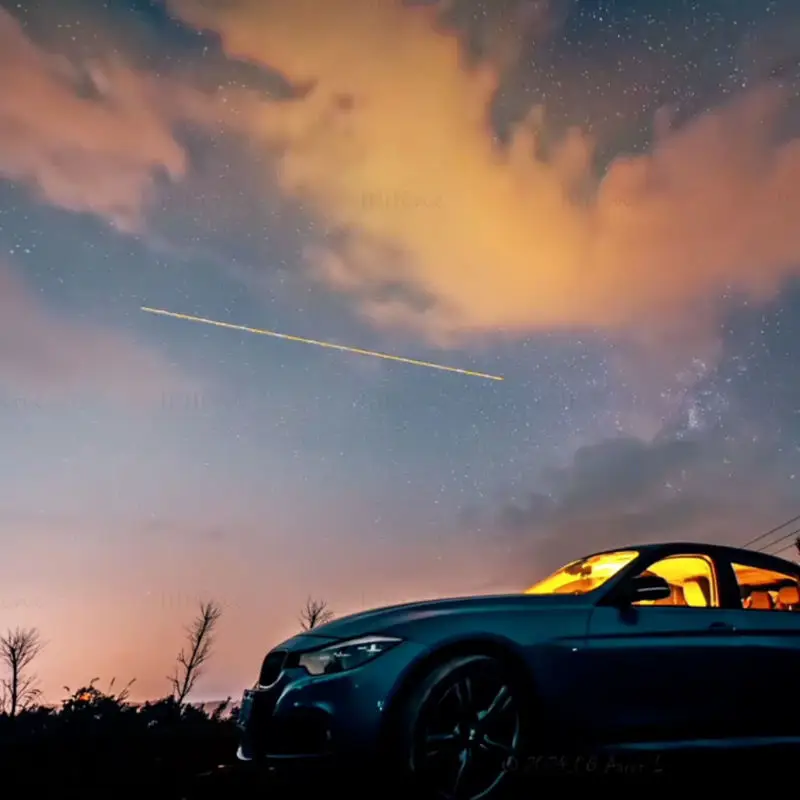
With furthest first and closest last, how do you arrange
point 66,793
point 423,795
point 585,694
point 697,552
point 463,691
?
1. point 697,552
2. point 66,793
3. point 585,694
4. point 463,691
5. point 423,795

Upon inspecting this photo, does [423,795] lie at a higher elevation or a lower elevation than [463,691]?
lower

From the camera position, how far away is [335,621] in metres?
4.77

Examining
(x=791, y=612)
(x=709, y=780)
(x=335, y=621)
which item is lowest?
(x=709, y=780)

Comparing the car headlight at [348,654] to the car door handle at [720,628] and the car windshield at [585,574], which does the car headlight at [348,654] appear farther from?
the car door handle at [720,628]

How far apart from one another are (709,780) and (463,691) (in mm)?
1914

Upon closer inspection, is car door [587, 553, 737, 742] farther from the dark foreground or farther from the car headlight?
the car headlight

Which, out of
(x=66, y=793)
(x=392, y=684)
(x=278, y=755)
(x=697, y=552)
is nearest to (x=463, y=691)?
(x=392, y=684)

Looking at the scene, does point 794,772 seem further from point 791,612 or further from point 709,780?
point 791,612

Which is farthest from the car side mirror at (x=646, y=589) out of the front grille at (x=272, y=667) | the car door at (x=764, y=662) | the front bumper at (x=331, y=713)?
the front grille at (x=272, y=667)

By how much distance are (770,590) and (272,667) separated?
3.70m

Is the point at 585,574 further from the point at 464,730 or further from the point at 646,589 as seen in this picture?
the point at 464,730

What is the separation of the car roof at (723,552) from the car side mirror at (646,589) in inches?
14.6

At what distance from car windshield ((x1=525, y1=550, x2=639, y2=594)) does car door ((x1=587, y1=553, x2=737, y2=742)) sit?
0.37 metres

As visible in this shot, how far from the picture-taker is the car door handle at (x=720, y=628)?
16.5ft
